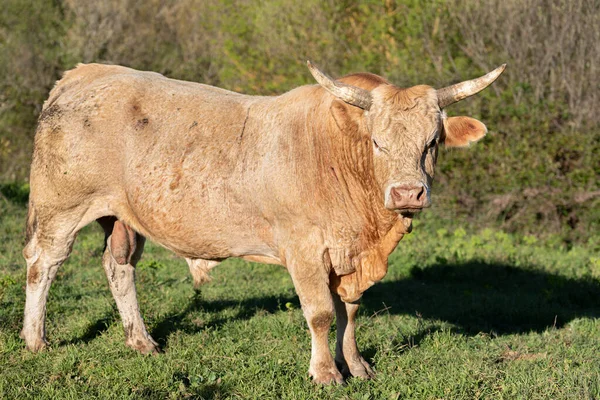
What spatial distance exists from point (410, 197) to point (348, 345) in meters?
1.53

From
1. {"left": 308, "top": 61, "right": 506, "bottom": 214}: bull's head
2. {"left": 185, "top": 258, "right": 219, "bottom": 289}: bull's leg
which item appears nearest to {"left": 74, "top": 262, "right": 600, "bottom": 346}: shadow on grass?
{"left": 185, "top": 258, "right": 219, "bottom": 289}: bull's leg

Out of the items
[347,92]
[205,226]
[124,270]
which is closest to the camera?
[347,92]

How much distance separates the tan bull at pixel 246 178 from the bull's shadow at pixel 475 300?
3.84 feet

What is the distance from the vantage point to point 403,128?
4922mm

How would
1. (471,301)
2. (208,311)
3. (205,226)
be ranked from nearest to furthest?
(205,226) → (208,311) → (471,301)

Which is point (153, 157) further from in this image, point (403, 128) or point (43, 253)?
point (403, 128)

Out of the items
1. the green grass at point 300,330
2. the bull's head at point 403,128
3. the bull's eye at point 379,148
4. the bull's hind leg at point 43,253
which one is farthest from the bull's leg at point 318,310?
the bull's hind leg at point 43,253

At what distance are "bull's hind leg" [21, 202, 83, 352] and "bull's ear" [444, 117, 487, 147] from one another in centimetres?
303

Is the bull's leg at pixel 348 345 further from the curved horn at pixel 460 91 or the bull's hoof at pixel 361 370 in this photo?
the curved horn at pixel 460 91

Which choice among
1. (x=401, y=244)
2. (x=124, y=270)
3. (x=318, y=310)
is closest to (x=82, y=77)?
(x=124, y=270)

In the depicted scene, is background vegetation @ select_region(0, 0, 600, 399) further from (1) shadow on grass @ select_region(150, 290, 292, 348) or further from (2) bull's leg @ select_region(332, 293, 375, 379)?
(2) bull's leg @ select_region(332, 293, 375, 379)

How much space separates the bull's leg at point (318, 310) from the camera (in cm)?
524

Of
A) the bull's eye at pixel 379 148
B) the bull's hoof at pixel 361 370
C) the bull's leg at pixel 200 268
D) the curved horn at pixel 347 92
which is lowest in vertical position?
the bull's hoof at pixel 361 370

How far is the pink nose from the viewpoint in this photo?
4656 mm
